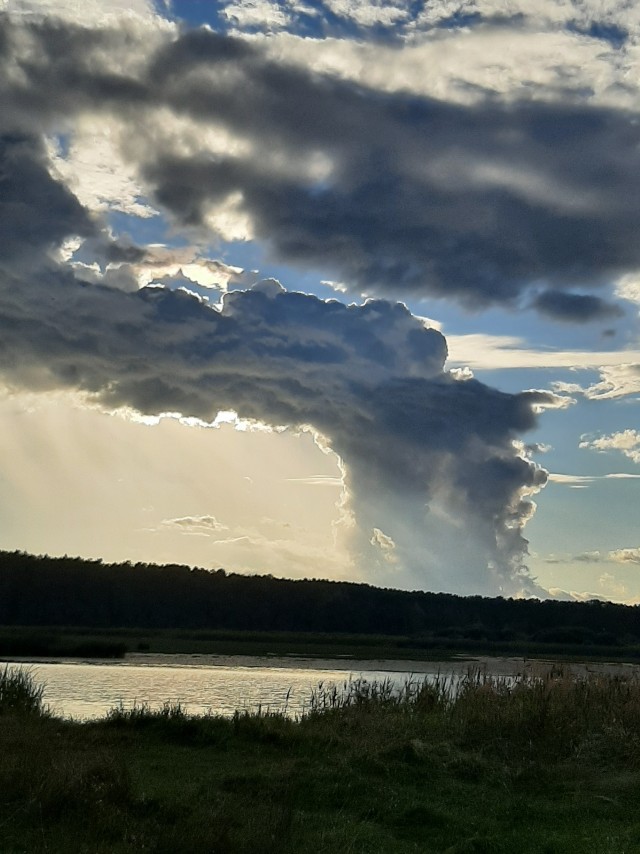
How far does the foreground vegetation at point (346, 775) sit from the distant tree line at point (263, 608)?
9504 centimetres

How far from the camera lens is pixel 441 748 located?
2186 cm

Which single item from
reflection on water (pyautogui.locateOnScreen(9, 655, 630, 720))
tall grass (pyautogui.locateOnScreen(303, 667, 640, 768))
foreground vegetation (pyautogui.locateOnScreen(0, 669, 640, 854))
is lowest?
reflection on water (pyautogui.locateOnScreen(9, 655, 630, 720))

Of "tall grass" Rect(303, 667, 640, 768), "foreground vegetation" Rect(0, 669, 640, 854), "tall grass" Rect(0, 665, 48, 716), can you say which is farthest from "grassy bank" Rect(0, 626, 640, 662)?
"foreground vegetation" Rect(0, 669, 640, 854)

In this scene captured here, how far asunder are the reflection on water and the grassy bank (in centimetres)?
673

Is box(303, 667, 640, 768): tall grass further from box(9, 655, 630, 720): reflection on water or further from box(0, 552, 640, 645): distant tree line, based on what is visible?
box(0, 552, 640, 645): distant tree line

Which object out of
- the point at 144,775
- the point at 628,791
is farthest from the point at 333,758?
the point at 628,791

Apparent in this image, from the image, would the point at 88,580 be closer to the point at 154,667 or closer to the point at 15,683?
the point at 154,667

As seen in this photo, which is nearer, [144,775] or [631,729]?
[144,775]

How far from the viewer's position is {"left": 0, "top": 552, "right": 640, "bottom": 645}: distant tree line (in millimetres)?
120875

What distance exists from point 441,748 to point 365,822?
6.49 metres

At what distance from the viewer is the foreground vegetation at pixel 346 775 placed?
1420cm

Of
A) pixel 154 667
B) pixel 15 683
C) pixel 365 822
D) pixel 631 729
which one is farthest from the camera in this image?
pixel 154 667

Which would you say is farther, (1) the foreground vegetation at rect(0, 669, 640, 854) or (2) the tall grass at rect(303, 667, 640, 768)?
(2) the tall grass at rect(303, 667, 640, 768)

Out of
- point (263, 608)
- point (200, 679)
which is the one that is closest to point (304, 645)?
point (263, 608)
